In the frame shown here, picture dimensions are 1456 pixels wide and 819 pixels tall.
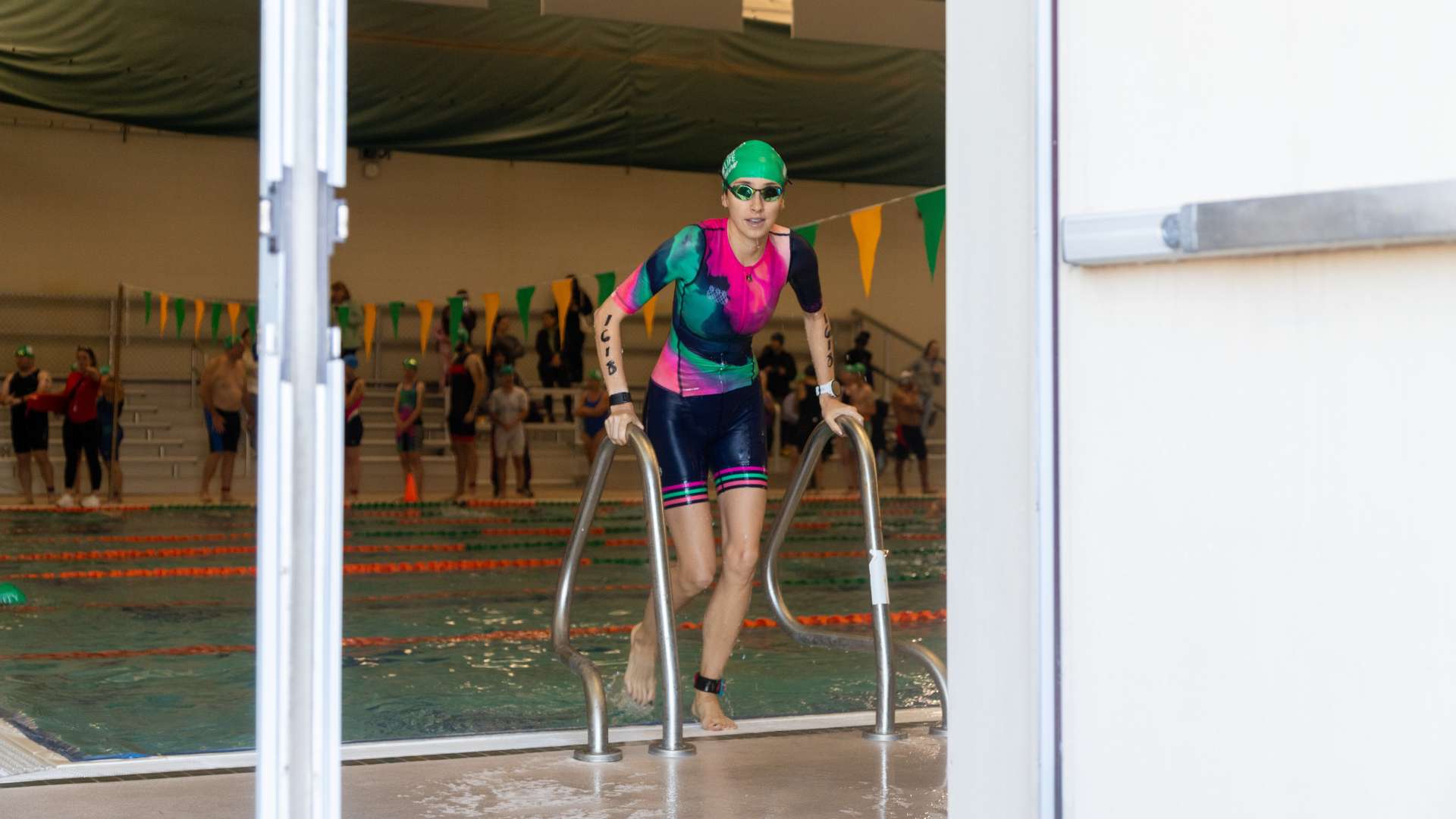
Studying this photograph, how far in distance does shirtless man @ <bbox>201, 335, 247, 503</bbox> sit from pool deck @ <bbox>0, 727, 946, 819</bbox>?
11.7 meters

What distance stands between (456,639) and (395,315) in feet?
41.1

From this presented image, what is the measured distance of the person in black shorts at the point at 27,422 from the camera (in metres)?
15.4

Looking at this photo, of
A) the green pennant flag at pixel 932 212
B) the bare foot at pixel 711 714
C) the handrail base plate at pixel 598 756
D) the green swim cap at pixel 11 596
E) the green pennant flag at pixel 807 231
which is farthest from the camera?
the green pennant flag at pixel 807 231

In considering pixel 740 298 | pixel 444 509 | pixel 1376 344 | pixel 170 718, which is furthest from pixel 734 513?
pixel 444 509

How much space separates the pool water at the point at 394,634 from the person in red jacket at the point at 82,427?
1970 mm

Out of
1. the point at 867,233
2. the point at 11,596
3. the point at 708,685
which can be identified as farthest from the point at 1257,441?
the point at 11,596

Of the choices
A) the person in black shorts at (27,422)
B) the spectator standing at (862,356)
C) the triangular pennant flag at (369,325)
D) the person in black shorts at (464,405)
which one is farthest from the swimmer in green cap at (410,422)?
the spectator standing at (862,356)

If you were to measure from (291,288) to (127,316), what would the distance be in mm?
18687

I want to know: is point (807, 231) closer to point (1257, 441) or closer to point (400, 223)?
point (400, 223)

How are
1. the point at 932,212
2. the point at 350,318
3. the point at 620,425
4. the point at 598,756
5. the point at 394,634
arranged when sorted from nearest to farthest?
1. the point at 598,756
2. the point at 620,425
3. the point at 394,634
4. the point at 932,212
5. the point at 350,318

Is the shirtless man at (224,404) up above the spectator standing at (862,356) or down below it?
below

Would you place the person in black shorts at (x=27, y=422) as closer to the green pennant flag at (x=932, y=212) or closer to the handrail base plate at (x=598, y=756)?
the green pennant flag at (x=932, y=212)

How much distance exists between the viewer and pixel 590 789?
3717mm

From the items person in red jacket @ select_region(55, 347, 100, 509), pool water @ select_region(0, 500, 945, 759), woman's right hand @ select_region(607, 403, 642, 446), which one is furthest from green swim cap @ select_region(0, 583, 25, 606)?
person in red jacket @ select_region(55, 347, 100, 509)
